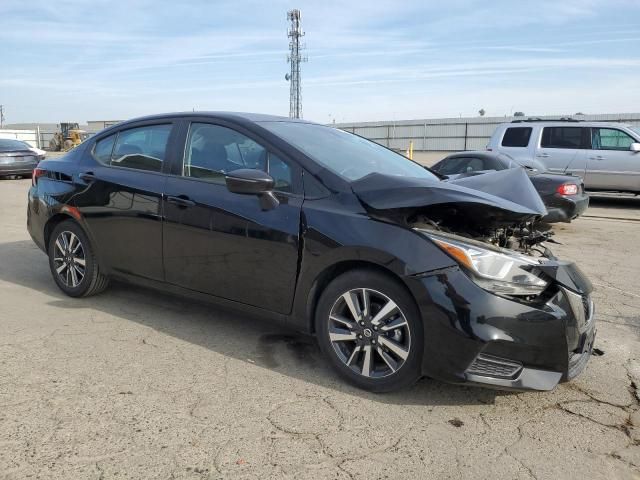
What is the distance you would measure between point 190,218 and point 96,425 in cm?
158

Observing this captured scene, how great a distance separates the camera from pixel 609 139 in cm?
1216

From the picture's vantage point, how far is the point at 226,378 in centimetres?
341

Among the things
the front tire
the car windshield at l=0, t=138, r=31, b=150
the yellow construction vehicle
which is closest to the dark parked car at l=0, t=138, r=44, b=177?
the car windshield at l=0, t=138, r=31, b=150

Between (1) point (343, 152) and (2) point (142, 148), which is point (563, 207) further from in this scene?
(2) point (142, 148)

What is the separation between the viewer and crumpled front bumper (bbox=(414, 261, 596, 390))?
9.35 ft

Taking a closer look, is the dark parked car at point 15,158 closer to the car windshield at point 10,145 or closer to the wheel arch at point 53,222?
the car windshield at point 10,145

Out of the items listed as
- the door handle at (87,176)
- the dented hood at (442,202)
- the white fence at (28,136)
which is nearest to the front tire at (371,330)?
the dented hood at (442,202)

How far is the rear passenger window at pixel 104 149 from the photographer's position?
4.75 meters

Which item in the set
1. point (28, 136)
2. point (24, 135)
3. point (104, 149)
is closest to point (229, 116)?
point (104, 149)

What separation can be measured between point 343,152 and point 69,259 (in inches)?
106

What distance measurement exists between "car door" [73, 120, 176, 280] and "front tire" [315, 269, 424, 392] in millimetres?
1589

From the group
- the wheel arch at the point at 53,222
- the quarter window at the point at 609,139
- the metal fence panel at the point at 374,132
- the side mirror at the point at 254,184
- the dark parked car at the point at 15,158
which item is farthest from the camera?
the metal fence panel at the point at 374,132

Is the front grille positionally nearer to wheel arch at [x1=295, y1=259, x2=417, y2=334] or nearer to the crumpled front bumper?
the crumpled front bumper

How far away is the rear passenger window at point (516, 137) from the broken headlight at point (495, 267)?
10.4 metres
